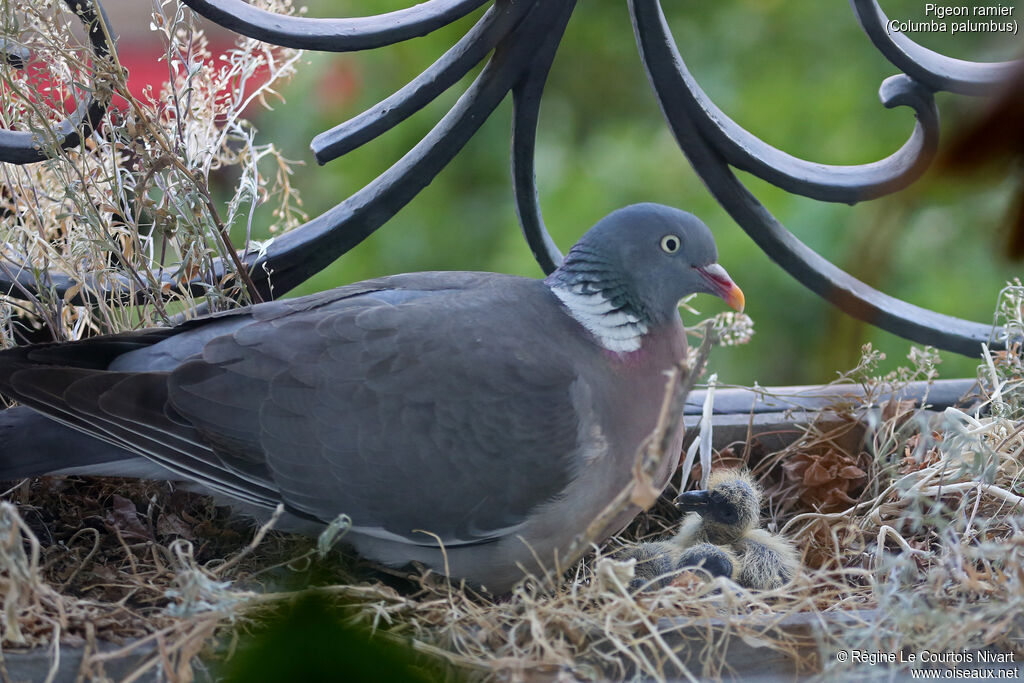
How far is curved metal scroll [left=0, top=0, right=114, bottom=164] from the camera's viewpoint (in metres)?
1.11

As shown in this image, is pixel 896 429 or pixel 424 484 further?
pixel 896 429

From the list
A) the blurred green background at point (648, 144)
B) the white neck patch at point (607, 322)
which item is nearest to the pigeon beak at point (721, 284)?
the white neck patch at point (607, 322)

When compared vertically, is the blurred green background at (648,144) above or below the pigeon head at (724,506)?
above

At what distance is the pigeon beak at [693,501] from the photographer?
3.91 ft

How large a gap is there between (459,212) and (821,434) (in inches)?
60.6

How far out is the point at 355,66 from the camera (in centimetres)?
261

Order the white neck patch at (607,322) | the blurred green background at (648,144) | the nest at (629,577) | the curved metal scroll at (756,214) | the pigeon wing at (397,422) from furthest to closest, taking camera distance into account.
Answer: the blurred green background at (648,144) → the curved metal scroll at (756,214) → the white neck patch at (607,322) → the pigeon wing at (397,422) → the nest at (629,577)

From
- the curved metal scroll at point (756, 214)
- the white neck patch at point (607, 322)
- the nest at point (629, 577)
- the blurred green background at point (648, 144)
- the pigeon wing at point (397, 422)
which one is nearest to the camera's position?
the nest at point (629, 577)

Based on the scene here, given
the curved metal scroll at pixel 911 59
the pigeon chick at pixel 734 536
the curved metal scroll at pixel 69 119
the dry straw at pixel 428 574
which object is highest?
the curved metal scroll at pixel 69 119

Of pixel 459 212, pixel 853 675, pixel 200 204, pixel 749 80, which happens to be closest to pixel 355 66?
pixel 459 212

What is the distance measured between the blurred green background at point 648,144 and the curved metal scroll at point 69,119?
115 centimetres

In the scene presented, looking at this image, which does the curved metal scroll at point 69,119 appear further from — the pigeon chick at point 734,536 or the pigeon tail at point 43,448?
the pigeon chick at point 734,536

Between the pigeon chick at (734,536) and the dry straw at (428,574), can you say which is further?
the pigeon chick at (734,536)

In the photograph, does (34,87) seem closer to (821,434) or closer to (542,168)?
(821,434)
